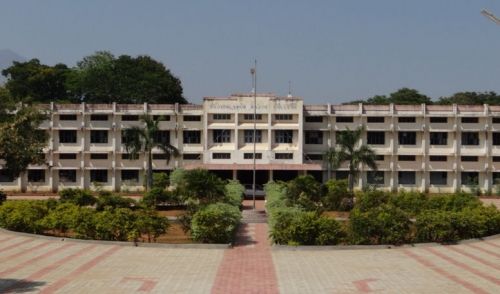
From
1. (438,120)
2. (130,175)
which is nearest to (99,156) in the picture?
(130,175)

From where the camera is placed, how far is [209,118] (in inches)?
2098

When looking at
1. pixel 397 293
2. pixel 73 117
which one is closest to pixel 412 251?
pixel 397 293

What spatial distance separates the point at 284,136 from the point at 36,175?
2259 cm

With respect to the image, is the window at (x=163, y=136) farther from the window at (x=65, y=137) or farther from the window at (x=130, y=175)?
the window at (x=65, y=137)

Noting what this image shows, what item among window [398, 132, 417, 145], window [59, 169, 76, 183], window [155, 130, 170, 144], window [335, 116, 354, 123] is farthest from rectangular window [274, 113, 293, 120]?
window [59, 169, 76, 183]

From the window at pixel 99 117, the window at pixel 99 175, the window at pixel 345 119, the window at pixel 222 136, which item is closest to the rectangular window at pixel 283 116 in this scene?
the window at pixel 222 136

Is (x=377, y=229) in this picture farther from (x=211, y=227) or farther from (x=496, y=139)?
(x=496, y=139)

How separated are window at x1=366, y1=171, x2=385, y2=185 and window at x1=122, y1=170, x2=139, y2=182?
20.8 meters

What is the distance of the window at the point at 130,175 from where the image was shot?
182ft

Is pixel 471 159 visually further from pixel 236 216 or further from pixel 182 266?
pixel 182 266

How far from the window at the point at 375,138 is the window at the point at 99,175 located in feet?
78.2

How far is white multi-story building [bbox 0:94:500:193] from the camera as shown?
54469 millimetres

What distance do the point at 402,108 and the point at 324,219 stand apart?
3250 cm

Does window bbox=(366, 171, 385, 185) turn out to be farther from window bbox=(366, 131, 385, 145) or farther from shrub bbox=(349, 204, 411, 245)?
shrub bbox=(349, 204, 411, 245)
